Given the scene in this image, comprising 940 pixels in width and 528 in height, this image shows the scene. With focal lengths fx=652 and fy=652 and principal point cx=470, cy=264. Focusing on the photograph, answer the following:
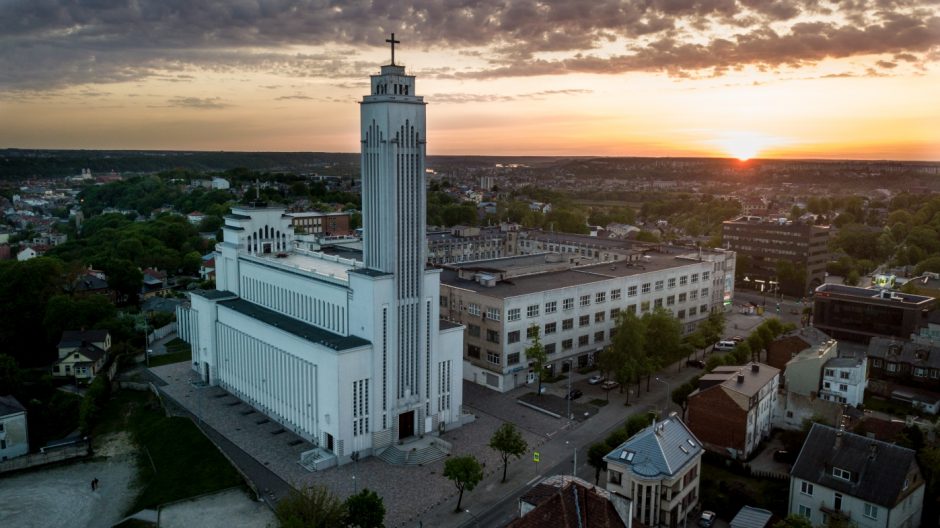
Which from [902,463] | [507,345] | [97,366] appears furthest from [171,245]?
[902,463]

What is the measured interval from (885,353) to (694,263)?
27.5 meters

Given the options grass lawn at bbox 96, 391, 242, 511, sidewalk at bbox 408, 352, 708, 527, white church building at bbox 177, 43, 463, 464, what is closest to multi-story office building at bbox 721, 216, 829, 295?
sidewalk at bbox 408, 352, 708, 527

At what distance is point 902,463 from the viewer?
37.7 m

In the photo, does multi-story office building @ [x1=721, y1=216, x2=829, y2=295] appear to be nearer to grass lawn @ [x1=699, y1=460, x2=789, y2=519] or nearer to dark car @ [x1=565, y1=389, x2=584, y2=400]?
dark car @ [x1=565, y1=389, x2=584, y2=400]

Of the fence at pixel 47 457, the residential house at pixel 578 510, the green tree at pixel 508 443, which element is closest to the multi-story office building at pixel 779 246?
the green tree at pixel 508 443

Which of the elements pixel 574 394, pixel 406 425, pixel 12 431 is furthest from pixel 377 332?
pixel 12 431

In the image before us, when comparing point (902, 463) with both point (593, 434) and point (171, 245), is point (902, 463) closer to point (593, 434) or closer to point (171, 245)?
point (593, 434)

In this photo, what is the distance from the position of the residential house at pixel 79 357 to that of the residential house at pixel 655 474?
58.7 meters

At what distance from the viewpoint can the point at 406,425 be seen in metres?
53.4

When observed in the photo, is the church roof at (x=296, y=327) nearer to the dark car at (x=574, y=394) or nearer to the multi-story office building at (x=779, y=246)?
the dark car at (x=574, y=394)

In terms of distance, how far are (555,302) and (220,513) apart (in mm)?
40077

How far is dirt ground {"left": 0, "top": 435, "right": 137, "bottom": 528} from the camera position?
44.3 meters

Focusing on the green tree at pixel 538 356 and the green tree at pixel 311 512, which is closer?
the green tree at pixel 311 512

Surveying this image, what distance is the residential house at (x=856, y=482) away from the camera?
3716 centimetres
